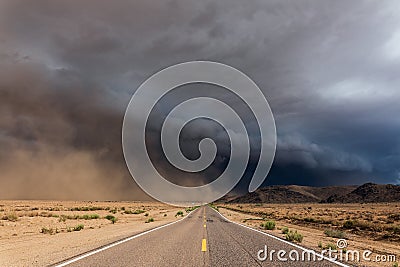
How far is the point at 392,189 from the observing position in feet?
490

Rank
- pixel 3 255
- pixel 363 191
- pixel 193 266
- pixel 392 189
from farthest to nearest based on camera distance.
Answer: pixel 363 191, pixel 392 189, pixel 3 255, pixel 193 266

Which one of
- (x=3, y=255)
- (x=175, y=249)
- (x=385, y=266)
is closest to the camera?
(x=385, y=266)

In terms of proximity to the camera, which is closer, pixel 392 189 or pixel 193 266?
pixel 193 266

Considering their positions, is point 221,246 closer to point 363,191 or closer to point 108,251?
point 108,251

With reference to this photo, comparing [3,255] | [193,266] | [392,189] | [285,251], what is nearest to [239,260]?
[193,266]

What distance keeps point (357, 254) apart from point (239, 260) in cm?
466

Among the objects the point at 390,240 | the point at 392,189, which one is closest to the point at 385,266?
the point at 390,240

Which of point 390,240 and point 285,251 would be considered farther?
point 390,240

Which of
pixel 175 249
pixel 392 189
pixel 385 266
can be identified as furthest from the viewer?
pixel 392 189

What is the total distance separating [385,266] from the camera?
919 centimetres

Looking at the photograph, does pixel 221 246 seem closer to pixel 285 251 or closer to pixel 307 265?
pixel 285 251

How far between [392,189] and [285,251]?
16170cm

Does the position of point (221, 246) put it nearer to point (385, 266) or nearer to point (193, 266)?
point (193, 266)

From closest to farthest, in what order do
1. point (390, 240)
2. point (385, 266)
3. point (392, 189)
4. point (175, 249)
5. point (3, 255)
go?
point (385, 266) < point (3, 255) < point (175, 249) < point (390, 240) < point (392, 189)
